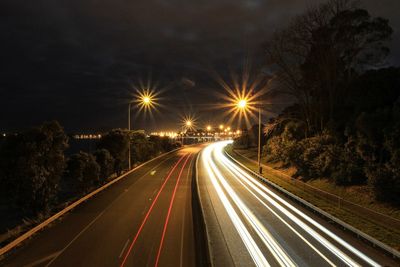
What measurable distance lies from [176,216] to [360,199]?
13787mm

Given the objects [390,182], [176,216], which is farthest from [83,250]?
[390,182]

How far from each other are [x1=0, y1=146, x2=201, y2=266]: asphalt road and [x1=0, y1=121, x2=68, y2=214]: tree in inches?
140

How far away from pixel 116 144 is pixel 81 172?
12971 mm

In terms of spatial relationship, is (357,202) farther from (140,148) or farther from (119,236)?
(140,148)

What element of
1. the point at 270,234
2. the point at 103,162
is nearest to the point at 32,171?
the point at 103,162

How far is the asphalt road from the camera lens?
13.3m

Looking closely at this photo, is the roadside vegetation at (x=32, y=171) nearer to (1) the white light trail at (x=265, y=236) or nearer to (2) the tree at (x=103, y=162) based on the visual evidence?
(2) the tree at (x=103, y=162)

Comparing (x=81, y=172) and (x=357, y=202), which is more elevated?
(x=81, y=172)

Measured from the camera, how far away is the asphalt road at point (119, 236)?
13.3m

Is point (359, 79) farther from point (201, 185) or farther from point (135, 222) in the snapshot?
point (135, 222)

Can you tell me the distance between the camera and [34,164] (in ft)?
75.6

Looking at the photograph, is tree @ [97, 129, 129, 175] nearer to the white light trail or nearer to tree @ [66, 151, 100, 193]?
tree @ [66, 151, 100, 193]

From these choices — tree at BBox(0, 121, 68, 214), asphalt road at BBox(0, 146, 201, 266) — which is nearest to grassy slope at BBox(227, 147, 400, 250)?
asphalt road at BBox(0, 146, 201, 266)

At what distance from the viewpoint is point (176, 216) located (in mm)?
19609
